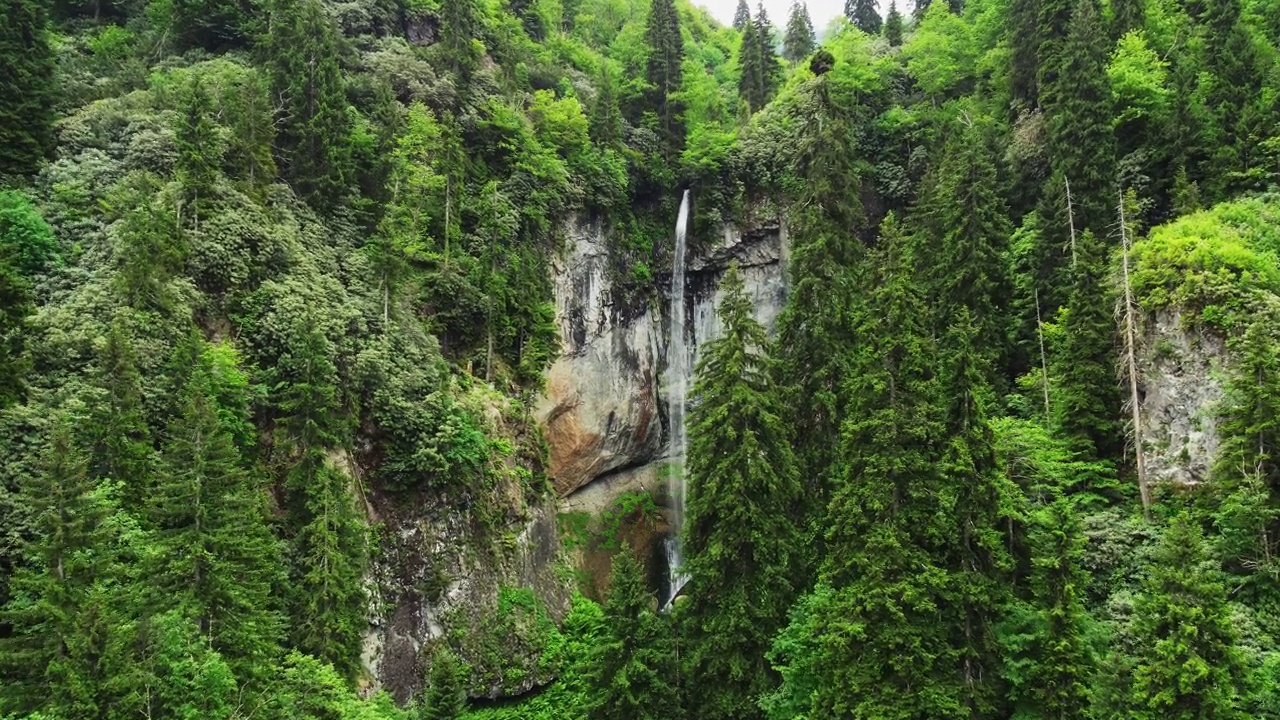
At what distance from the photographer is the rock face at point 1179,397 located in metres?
19.2

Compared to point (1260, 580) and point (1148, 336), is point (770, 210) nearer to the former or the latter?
point (1148, 336)

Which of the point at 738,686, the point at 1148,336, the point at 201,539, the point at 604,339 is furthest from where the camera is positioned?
the point at 604,339

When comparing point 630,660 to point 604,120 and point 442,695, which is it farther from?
point 604,120

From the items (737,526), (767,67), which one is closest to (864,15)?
(767,67)

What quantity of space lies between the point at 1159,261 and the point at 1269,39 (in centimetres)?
1837

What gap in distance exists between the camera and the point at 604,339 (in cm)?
3806

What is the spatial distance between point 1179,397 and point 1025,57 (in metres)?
21.7

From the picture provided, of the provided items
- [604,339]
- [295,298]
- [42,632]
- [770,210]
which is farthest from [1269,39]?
[42,632]

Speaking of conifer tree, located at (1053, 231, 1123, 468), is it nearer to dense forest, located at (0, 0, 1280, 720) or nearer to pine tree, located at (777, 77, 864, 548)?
dense forest, located at (0, 0, 1280, 720)

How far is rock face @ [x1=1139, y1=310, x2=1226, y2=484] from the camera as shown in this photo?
63.0ft

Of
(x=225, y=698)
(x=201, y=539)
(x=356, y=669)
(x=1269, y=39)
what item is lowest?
(x=356, y=669)

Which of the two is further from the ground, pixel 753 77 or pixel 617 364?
pixel 753 77

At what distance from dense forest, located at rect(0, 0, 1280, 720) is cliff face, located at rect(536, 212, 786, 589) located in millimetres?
2534

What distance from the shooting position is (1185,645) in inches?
484
